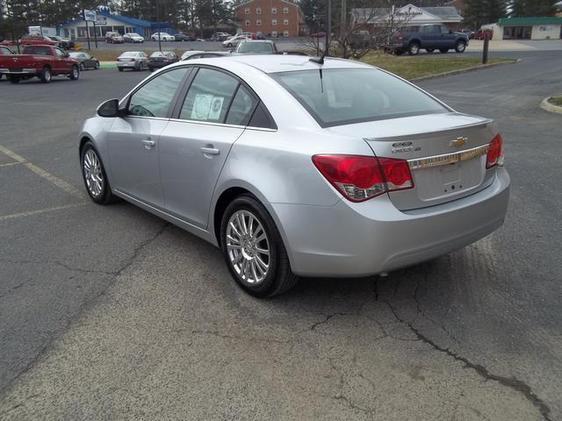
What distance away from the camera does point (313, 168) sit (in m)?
3.29

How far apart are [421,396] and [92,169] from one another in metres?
4.56

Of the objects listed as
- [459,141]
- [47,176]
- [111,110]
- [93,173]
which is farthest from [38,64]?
[459,141]

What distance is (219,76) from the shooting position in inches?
171

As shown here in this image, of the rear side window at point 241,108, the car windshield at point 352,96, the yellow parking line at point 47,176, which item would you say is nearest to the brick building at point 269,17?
the yellow parking line at point 47,176

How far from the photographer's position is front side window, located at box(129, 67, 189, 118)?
4.79 m

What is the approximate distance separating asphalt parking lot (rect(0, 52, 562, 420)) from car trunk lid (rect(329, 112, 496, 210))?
78 centimetres

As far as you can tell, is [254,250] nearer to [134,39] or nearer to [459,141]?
[459,141]

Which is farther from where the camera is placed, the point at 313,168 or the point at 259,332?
the point at 259,332

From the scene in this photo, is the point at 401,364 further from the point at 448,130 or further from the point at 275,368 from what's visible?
the point at 448,130

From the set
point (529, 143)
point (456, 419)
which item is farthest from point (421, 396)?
point (529, 143)

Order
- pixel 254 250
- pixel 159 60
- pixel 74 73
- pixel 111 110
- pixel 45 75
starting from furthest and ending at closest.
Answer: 1. pixel 159 60
2. pixel 74 73
3. pixel 45 75
4. pixel 111 110
5. pixel 254 250

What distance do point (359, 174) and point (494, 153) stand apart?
1332mm

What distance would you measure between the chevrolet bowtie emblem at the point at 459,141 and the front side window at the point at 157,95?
2319 mm

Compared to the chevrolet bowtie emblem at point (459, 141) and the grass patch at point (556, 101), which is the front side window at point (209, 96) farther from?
the grass patch at point (556, 101)
